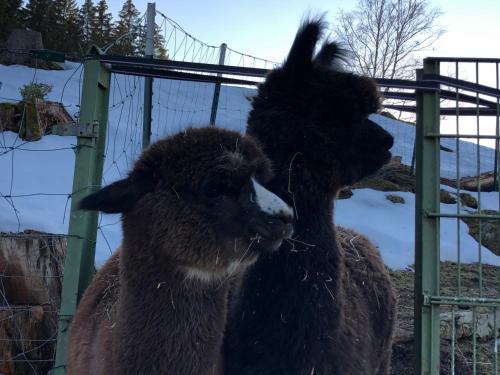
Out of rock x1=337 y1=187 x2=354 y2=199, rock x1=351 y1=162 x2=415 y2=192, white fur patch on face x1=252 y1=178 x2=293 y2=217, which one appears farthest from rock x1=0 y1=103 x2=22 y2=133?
white fur patch on face x1=252 y1=178 x2=293 y2=217

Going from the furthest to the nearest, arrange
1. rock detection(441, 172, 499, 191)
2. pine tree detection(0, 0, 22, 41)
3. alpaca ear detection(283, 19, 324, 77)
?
pine tree detection(0, 0, 22, 41) → rock detection(441, 172, 499, 191) → alpaca ear detection(283, 19, 324, 77)

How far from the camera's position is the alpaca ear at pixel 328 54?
3.75 m

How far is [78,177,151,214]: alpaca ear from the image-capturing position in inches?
104

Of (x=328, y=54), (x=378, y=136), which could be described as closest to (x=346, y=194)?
(x=328, y=54)

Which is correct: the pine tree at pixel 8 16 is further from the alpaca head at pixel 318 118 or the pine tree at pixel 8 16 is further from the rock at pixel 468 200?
the alpaca head at pixel 318 118

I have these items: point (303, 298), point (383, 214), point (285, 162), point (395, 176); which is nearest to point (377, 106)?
point (285, 162)

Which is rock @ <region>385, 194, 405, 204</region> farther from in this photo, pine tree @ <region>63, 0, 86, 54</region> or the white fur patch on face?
pine tree @ <region>63, 0, 86, 54</region>

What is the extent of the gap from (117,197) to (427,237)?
186 cm

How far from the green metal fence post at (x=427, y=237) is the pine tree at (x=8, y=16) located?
22028 millimetres

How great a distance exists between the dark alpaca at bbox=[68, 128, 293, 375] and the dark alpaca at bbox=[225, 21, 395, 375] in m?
0.39

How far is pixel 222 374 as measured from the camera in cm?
303

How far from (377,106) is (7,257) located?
326 cm

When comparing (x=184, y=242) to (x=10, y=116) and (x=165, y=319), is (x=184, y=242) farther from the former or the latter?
(x=10, y=116)

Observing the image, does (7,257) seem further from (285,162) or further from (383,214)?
(383,214)
